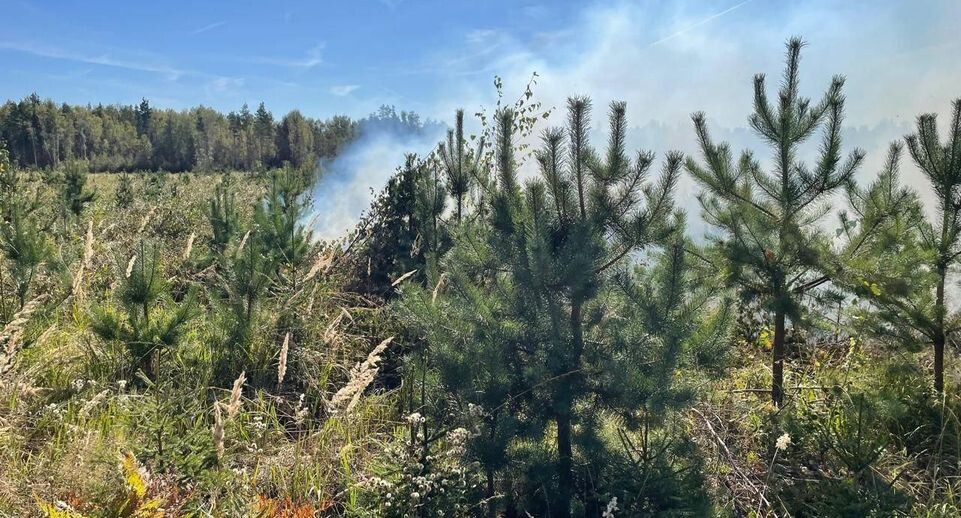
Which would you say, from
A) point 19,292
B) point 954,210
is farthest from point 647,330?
point 19,292

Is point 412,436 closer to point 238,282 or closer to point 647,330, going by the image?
point 647,330

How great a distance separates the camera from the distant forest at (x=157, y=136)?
200ft

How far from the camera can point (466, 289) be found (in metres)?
2.88

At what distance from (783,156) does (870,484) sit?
6.14 feet

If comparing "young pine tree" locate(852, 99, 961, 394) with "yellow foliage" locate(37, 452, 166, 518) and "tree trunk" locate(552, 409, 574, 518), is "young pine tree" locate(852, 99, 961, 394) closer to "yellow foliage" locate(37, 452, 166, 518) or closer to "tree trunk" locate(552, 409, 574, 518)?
"tree trunk" locate(552, 409, 574, 518)

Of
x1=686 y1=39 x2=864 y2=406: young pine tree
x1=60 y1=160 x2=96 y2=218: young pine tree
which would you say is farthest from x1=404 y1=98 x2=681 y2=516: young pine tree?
x1=60 y1=160 x2=96 y2=218: young pine tree

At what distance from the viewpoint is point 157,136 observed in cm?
7119

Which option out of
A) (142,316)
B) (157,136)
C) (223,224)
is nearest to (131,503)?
(142,316)

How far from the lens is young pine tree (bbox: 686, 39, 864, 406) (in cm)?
373

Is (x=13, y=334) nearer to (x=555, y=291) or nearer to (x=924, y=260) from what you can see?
(x=555, y=291)

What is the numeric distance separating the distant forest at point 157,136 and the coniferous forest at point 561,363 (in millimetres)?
52808

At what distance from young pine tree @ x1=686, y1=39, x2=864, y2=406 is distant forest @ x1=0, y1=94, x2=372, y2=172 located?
53.7 m

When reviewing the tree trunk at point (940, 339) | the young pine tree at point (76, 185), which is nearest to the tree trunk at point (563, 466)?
the tree trunk at point (940, 339)

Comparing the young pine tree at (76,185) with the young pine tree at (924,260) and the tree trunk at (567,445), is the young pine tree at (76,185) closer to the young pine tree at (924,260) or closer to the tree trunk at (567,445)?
the tree trunk at (567,445)
